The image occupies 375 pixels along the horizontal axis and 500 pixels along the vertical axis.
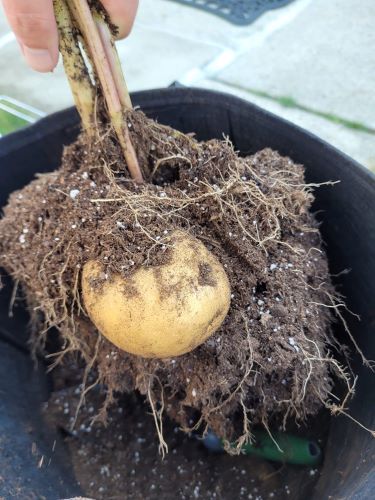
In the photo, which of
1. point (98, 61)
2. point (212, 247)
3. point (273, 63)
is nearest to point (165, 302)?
point (212, 247)

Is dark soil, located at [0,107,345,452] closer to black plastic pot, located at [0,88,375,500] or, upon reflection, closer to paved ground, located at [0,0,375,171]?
black plastic pot, located at [0,88,375,500]

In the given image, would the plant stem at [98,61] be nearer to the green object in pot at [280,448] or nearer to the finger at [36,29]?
the finger at [36,29]

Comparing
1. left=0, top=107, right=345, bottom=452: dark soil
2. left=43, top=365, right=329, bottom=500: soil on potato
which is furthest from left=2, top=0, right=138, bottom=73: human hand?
left=43, top=365, right=329, bottom=500: soil on potato

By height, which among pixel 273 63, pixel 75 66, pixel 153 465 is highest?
pixel 75 66

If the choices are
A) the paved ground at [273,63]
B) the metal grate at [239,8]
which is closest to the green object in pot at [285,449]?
the paved ground at [273,63]

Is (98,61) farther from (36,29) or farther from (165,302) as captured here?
(165,302)

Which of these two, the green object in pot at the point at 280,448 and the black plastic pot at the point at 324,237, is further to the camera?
the green object in pot at the point at 280,448

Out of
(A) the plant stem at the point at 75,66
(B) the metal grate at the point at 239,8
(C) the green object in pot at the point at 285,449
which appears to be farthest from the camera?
(B) the metal grate at the point at 239,8
